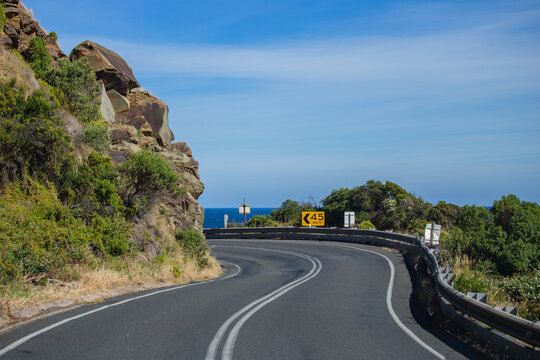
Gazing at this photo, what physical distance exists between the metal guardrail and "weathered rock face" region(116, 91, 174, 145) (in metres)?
13.3

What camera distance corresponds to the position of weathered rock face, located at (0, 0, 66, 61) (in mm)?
22250

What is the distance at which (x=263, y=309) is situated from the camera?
11.4 m

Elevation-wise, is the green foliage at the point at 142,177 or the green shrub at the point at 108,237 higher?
the green foliage at the point at 142,177

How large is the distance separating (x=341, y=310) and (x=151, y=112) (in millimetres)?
25029

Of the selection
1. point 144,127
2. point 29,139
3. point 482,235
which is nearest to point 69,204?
point 29,139

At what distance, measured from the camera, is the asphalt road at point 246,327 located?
741 cm

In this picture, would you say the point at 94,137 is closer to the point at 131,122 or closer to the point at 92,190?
the point at 92,190

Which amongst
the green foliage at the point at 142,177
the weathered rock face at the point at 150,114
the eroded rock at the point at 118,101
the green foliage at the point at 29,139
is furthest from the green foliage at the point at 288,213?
the green foliage at the point at 29,139

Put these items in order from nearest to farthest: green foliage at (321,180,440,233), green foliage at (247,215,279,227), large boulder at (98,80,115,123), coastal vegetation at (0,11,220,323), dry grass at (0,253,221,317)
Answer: dry grass at (0,253,221,317), coastal vegetation at (0,11,220,323), large boulder at (98,80,115,123), green foliage at (321,180,440,233), green foliage at (247,215,279,227)

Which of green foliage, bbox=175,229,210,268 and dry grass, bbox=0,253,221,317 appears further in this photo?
green foliage, bbox=175,229,210,268

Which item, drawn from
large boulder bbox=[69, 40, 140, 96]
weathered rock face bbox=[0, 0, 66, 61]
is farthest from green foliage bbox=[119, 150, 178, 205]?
large boulder bbox=[69, 40, 140, 96]

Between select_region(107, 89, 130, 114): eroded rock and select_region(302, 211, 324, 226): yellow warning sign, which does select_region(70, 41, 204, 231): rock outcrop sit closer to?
select_region(107, 89, 130, 114): eroded rock

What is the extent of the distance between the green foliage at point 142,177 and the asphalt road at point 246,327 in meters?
6.09

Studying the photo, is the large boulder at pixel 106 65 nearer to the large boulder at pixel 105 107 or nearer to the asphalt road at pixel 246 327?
the large boulder at pixel 105 107
